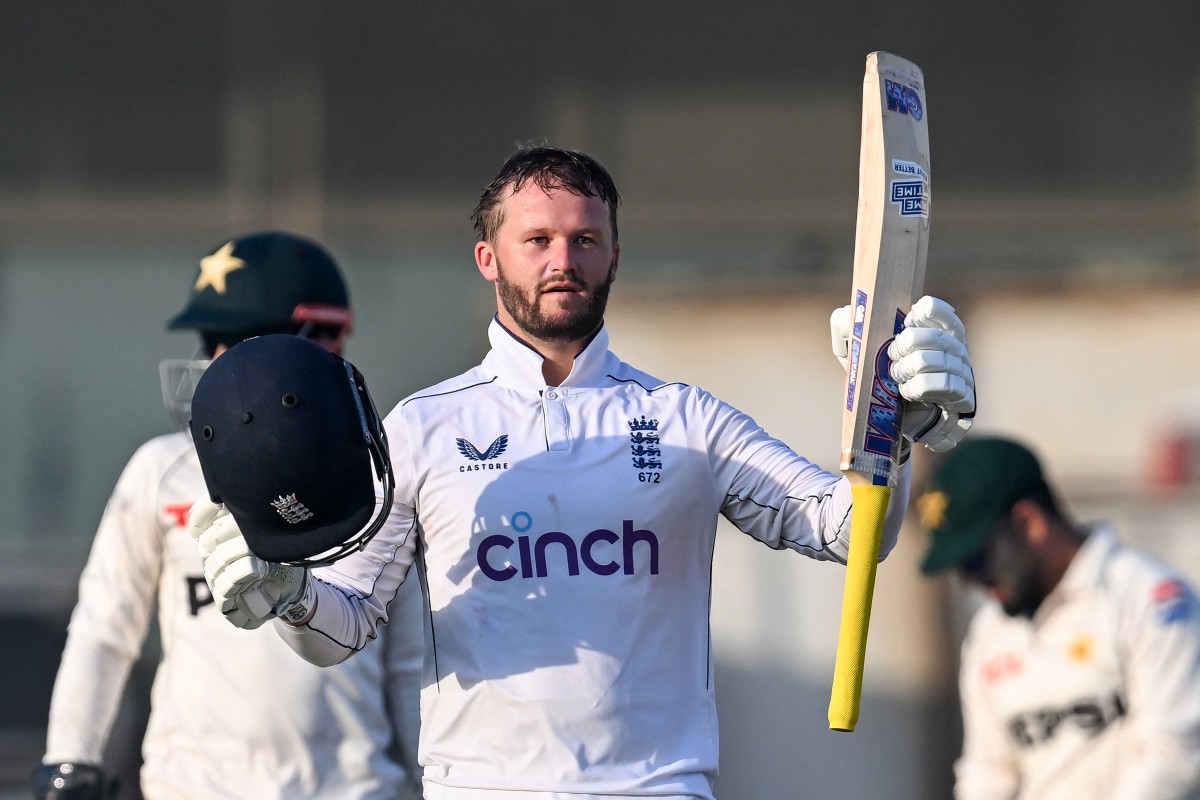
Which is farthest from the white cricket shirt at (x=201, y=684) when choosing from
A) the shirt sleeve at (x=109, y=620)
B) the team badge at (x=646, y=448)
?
the team badge at (x=646, y=448)

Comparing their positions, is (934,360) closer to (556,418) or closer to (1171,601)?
(556,418)

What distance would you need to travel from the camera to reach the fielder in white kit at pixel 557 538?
249 cm

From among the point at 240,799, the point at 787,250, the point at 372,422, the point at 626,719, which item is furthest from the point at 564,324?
the point at 787,250

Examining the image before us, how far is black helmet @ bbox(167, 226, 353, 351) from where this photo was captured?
372 cm

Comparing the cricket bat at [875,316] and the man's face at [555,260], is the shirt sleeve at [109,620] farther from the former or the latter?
the cricket bat at [875,316]

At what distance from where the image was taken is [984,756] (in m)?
4.52

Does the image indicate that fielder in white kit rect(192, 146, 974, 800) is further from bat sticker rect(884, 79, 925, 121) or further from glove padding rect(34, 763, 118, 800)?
glove padding rect(34, 763, 118, 800)

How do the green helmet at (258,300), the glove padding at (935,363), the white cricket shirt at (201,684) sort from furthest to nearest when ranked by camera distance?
1. the green helmet at (258,300)
2. the white cricket shirt at (201,684)
3. the glove padding at (935,363)

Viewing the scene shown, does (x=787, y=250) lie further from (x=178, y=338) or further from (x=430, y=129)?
(x=178, y=338)

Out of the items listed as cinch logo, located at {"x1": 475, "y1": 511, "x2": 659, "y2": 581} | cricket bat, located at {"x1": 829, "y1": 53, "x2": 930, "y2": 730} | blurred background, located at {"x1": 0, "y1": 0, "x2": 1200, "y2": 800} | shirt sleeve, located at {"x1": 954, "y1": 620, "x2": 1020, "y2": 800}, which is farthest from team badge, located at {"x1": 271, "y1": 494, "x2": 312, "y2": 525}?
blurred background, located at {"x1": 0, "y1": 0, "x2": 1200, "y2": 800}

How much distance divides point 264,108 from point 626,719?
6.74m

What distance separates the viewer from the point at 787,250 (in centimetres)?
853

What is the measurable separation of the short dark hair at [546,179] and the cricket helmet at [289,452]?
0.39 meters

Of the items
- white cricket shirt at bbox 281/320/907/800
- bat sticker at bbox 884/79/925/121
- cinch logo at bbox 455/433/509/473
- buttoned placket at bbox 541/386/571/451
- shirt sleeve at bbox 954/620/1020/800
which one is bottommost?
shirt sleeve at bbox 954/620/1020/800
